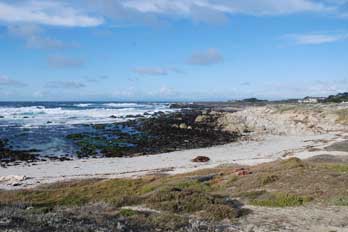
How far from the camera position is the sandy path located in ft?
77.7

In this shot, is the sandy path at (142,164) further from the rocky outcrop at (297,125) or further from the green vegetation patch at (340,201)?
the green vegetation patch at (340,201)

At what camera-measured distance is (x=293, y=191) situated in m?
13.3

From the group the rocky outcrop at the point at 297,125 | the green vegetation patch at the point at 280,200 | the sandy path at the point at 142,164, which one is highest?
the green vegetation patch at the point at 280,200

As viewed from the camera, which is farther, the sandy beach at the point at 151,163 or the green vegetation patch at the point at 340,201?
the sandy beach at the point at 151,163

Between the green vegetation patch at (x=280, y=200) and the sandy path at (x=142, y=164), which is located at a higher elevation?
the green vegetation patch at (x=280, y=200)

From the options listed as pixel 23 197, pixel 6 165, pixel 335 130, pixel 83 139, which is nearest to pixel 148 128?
pixel 83 139

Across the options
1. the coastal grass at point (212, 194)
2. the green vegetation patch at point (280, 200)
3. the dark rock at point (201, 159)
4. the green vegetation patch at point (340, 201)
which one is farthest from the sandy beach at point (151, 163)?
the green vegetation patch at point (340, 201)

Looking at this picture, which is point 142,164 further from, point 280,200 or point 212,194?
point 280,200

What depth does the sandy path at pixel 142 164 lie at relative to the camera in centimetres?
2367

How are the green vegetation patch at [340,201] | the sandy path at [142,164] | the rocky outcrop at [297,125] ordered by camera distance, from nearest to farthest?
the green vegetation patch at [340,201]
the sandy path at [142,164]
the rocky outcrop at [297,125]

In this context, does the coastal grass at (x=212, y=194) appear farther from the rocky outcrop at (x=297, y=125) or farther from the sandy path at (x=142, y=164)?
the rocky outcrop at (x=297, y=125)

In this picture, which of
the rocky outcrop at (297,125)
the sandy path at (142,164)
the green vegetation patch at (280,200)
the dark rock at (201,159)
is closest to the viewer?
the green vegetation patch at (280,200)

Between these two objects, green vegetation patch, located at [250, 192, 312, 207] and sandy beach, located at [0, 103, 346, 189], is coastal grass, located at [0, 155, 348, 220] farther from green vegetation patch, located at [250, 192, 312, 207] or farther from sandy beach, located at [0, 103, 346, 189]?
sandy beach, located at [0, 103, 346, 189]

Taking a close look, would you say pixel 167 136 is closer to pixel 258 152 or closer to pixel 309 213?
pixel 258 152
